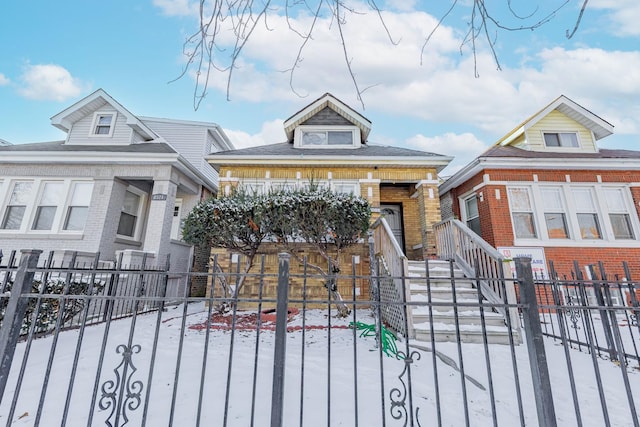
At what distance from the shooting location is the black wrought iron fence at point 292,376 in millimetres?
2121

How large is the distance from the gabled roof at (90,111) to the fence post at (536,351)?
1289 cm

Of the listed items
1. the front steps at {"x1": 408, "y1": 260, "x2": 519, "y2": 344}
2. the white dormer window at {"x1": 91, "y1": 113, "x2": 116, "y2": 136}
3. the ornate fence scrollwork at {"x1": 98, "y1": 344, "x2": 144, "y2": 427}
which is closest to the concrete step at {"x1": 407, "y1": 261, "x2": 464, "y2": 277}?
the front steps at {"x1": 408, "y1": 260, "x2": 519, "y2": 344}

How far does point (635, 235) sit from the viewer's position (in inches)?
347

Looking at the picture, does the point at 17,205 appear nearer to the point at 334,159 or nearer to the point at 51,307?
the point at 51,307

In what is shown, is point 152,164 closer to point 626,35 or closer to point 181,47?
point 181,47

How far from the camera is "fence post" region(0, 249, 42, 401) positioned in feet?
7.24

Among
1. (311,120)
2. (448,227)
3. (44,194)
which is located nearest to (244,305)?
(448,227)

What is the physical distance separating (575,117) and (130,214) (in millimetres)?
17094

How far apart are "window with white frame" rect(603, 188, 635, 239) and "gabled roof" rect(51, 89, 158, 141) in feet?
54.8

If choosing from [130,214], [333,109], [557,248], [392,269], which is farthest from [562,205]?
[130,214]

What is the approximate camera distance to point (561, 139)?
10.5 meters

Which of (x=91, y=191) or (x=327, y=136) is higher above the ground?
(x=327, y=136)

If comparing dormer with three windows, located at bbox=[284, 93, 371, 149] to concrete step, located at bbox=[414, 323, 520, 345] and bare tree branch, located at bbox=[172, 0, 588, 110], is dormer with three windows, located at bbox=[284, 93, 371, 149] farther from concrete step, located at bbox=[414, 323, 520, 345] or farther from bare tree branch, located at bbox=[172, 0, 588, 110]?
bare tree branch, located at bbox=[172, 0, 588, 110]

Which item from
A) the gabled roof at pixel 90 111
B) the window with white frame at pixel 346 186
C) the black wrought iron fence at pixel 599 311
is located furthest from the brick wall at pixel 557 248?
the gabled roof at pixel 90 111
